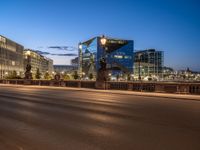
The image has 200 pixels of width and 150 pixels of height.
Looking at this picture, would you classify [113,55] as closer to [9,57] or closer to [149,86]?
[9,57]

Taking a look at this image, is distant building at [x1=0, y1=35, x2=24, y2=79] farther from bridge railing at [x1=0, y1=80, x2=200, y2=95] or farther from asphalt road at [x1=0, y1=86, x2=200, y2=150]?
asphalt road at [x1=0, y1=86, x2=200, y2=150]

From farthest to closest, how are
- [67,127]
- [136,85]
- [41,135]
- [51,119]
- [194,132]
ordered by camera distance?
[136,85] < [51,119] < [67,127] < [194,132] < [41,135]

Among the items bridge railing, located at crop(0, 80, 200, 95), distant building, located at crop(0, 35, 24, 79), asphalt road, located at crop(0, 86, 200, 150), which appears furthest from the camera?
distant building, located at crop(0, 35, 24, 79)

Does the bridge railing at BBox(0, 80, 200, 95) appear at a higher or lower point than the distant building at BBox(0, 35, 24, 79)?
lower

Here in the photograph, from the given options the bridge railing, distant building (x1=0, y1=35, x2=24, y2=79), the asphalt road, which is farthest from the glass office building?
the asphalt road

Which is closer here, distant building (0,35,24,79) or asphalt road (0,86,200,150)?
asphalt road (0,86,200,150)

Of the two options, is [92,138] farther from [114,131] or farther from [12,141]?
[12,141]

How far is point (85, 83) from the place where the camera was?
35406mm

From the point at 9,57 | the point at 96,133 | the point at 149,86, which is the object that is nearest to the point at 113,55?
the point at 9,57

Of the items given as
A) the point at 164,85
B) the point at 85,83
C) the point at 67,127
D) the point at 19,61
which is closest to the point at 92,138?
the point at 67,127

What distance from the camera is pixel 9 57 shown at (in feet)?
442

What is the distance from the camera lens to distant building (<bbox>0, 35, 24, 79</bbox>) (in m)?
125

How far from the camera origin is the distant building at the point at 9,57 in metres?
125

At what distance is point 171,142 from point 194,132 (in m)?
1.63
